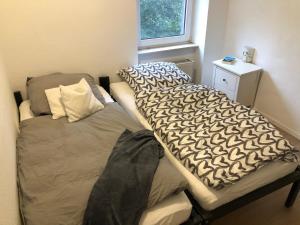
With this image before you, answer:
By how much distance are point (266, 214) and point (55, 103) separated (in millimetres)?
1912

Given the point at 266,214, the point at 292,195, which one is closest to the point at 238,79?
the point at 292,195

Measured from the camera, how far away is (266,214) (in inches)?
74.9

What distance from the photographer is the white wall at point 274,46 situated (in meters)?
2.49

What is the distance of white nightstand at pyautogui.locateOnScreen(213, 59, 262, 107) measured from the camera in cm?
277

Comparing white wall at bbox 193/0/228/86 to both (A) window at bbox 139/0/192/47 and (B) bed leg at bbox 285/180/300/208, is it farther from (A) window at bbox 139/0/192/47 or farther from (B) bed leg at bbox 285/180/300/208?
(B) bed leg at bbox 285/180/300/208

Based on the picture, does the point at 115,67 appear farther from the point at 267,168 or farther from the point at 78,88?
the point at 267,168

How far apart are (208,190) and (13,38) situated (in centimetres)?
208

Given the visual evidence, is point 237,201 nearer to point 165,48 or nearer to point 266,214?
point 266,214

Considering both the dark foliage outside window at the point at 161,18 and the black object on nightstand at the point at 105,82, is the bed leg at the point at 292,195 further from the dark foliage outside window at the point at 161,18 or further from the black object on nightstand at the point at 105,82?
the dark foliage outside window at the point at 161,18

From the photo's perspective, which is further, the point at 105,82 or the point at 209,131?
the point at 105,82

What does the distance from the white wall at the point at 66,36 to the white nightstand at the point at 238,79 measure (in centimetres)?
104

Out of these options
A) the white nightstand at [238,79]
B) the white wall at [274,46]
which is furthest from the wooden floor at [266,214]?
the white nightstand at [238,79]

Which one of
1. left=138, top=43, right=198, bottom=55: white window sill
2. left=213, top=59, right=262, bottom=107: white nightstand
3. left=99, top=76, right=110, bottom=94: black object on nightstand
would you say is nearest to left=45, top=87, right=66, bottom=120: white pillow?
left=99, top=76, right=110, bottom=94: black object on nightstand

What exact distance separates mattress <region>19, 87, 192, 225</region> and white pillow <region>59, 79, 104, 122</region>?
3.46ft
